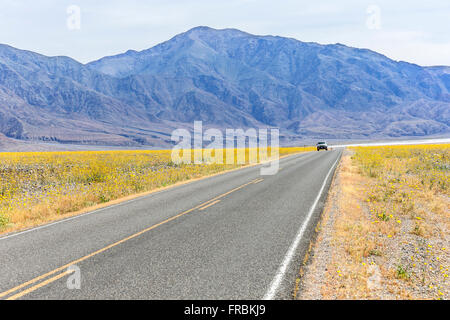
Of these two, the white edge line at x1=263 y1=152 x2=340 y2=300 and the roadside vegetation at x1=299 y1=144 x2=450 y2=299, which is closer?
the white edge line at x1=263 y1=152 x2=340 y2=300

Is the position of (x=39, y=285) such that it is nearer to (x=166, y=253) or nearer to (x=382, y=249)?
(x=166, y=253)

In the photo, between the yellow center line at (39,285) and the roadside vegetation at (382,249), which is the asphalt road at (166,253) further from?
the roadside vegetation at (382,249)

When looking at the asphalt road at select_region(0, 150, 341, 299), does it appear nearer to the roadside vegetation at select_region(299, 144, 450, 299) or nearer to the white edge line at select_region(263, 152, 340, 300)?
the white edge line at select_region(263, 152, 340, 300)

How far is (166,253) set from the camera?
6480 mm

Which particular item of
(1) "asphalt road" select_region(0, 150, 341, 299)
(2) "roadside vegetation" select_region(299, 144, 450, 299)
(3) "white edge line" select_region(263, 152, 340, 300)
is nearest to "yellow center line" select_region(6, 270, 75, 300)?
(1) "asphalt road" select_region(0, 150, 341, 299)

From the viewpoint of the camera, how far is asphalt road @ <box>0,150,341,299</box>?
5.01 meters

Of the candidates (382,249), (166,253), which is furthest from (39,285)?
(382,249)

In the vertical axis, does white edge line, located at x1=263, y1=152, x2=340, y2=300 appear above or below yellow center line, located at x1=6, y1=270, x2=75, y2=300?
above

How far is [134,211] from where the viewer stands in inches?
418

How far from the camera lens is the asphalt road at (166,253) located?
16.4 ft
